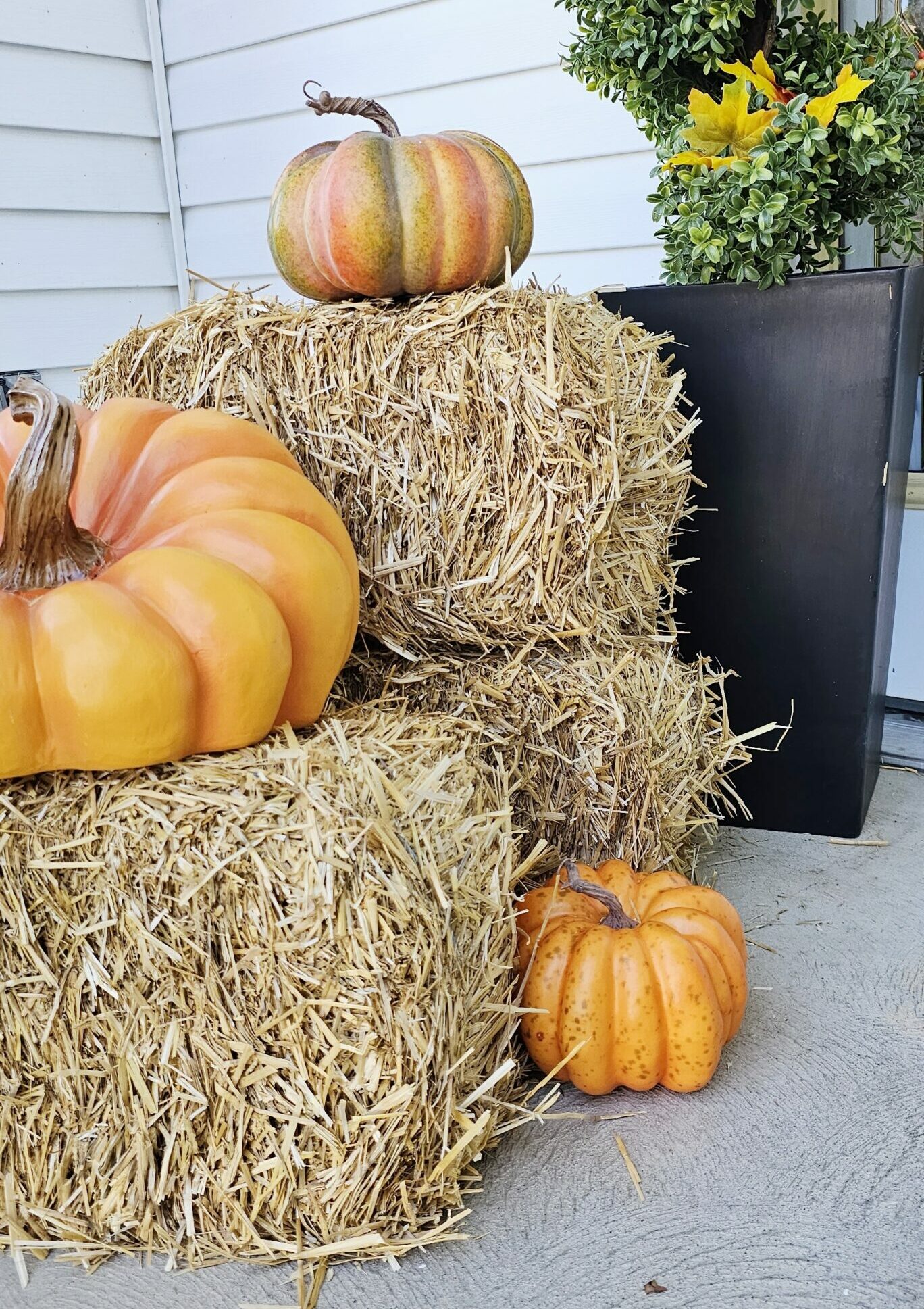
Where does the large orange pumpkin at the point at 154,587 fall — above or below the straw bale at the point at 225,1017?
above

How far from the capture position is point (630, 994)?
145 cm

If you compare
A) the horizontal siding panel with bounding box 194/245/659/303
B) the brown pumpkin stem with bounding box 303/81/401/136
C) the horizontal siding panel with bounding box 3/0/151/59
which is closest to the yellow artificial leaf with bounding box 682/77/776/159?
the brown pumpkin stem with bounding box 303/81/401/136

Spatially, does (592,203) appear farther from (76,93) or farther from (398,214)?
(76,93)

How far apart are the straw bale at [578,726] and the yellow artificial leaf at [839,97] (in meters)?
0.95

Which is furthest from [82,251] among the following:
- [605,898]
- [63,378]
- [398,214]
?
[605,898]

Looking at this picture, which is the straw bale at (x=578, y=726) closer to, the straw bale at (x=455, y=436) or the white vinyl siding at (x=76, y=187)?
the straw bale at (x=455, y=436)

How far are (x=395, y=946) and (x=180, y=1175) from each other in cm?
34

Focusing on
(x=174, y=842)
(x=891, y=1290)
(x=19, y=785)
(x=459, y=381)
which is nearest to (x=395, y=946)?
(x=174, y=842)

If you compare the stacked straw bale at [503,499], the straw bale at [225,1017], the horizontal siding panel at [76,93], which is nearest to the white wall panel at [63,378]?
the horizontal siding panel at [76,93]

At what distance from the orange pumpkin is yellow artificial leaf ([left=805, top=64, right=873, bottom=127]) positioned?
1.36 m

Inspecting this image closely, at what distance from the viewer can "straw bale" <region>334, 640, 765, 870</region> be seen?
1.77 meters

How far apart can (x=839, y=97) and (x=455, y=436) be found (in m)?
0.93

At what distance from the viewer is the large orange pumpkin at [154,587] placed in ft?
4.01

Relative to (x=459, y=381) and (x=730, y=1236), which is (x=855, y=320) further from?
(x=730, y=1236)
